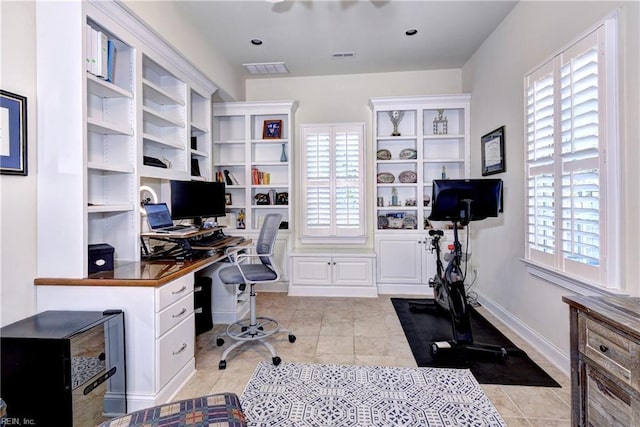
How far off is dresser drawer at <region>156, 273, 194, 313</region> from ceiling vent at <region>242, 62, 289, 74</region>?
10.1 ft

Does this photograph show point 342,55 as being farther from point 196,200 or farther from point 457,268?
point 457,268

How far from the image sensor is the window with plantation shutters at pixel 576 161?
1.87 m

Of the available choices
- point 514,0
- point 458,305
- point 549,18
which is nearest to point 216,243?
point 458,305

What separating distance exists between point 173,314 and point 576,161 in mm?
2832

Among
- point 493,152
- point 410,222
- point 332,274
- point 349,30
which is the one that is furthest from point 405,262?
point 349,30

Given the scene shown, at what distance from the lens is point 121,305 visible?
6.21 feet

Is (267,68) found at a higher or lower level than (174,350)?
higher

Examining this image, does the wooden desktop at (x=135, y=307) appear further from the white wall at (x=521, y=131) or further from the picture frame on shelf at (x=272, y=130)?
the picture frame on shelf at (x=272, y=130)

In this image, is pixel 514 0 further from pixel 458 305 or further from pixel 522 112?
pixel 458 305

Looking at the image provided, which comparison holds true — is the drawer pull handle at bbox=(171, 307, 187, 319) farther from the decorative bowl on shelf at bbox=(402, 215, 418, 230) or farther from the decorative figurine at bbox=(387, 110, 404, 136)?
the decorative figurine at bbox=(387, 110, 404, 136)

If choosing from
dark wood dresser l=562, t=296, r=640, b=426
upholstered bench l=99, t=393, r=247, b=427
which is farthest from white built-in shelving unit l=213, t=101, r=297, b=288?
dark wood dresser l=562, t=296, r=640, b=426

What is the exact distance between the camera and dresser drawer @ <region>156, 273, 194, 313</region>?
1917 millimetres

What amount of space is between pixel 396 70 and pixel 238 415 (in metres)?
4.53

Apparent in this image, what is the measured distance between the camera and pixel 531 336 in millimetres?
2744
